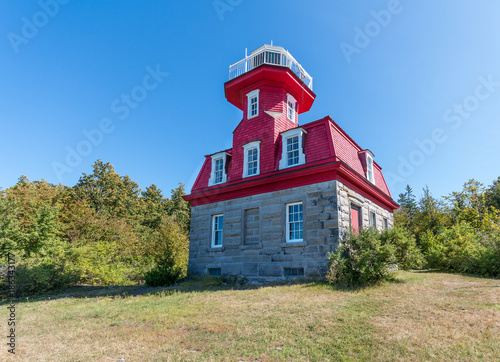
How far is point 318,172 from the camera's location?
12.6 metres

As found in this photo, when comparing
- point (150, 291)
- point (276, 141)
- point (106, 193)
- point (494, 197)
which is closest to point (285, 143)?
point (276, 141)

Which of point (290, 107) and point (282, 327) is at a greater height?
point (290, 107)

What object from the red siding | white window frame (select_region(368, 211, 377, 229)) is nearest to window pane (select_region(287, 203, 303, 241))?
the red siding

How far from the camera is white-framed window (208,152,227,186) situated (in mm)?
16766

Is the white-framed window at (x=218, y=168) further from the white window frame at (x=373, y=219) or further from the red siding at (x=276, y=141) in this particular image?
the white window frame at (x=373, y=219)

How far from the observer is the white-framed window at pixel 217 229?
15958 millimetres

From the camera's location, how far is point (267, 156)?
48.8 ft

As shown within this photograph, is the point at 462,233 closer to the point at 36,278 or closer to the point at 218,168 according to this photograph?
the point at 218,168

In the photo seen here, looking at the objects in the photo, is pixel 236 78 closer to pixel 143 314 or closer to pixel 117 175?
pixel 143 314

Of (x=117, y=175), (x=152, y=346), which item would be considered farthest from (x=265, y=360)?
(x=117, y=175)

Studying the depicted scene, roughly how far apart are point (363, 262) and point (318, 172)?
3.89 metres

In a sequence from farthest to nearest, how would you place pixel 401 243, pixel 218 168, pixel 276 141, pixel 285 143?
pixel 218 168, pixel 276 141, pixel 285 143, pixel 401 243

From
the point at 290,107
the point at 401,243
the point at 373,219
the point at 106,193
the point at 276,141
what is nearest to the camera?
the point at 401,243

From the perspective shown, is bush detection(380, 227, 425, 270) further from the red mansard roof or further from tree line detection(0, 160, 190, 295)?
tree line detection(0, 160, 190, 295)
